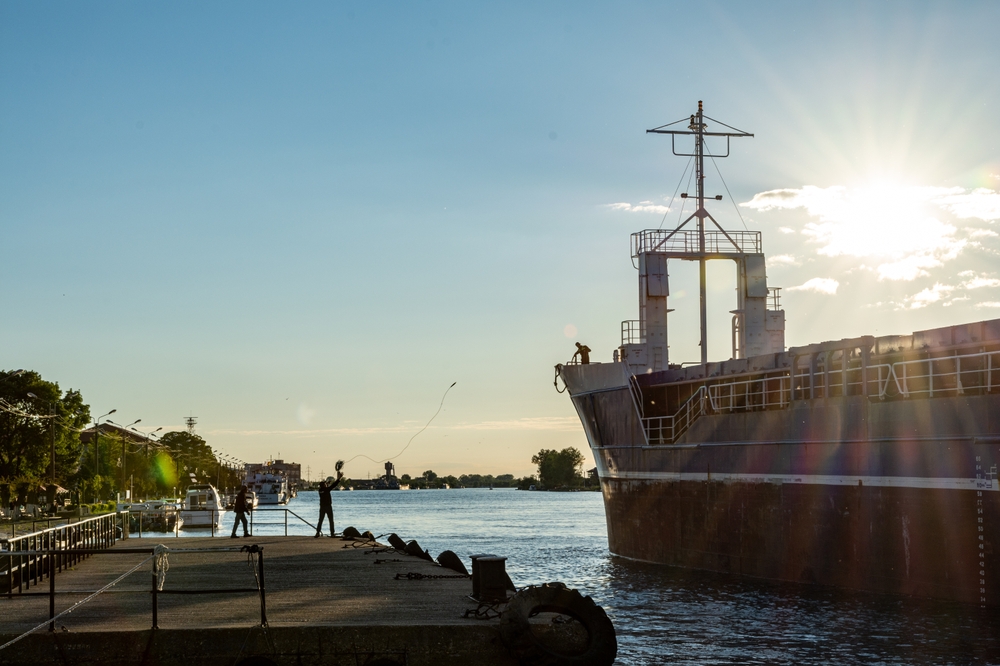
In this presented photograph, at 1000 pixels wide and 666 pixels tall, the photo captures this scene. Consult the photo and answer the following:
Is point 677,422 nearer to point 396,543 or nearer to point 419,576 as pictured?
point 396,543

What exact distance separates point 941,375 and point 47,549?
1988 cm

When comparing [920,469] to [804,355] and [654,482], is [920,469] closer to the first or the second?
[804,355]

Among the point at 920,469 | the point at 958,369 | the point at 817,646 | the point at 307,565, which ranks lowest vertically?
the point at 817,646

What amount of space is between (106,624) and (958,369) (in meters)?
19.0

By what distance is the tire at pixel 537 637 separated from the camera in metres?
12.3

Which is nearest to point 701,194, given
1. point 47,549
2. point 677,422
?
point 677,422

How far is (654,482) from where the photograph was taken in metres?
36.4

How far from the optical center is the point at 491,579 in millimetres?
14453

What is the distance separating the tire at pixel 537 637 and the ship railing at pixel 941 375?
1399cm

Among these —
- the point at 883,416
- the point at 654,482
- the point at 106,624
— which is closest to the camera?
the point at 106,624

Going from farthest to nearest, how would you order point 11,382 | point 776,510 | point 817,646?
1. point 11,382
2. point 776,510
3. point 817,646

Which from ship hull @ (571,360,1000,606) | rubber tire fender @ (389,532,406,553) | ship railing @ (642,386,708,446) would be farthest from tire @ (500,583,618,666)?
ship railing @ (642,386,708,446)

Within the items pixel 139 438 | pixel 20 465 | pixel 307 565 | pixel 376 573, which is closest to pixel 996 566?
pixel 376 573

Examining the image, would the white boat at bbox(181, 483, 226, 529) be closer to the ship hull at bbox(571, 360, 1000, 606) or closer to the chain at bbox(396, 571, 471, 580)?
the ship hull at bbox(571, 360, 1000, 606)
